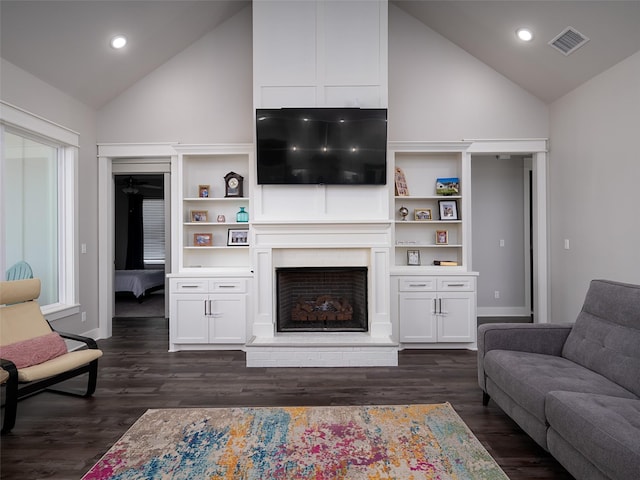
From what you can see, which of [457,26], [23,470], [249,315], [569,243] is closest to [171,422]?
[23,470]

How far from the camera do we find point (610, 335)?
2.54 metres

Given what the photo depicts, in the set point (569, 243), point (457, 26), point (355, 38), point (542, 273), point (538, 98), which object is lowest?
point (542, 273)

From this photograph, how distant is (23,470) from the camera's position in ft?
7.32

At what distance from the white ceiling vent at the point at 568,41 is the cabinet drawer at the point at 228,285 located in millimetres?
3991

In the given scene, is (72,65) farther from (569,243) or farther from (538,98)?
(569,243)

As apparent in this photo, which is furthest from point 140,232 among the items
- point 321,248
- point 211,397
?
point 211,397

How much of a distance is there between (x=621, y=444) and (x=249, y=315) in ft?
11.6

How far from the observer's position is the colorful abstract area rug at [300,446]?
211 cm

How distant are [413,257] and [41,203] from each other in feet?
13.6

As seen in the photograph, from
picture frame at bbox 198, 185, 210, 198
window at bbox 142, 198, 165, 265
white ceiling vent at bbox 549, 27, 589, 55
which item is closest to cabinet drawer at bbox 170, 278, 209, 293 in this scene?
picture frame at bbox 198, 185, 210, 198

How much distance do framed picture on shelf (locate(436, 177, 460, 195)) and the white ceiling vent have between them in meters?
1.62

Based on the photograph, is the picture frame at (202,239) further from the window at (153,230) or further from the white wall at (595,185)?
the window at (153,230)

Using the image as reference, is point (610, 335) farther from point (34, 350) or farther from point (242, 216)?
point (34, 350)

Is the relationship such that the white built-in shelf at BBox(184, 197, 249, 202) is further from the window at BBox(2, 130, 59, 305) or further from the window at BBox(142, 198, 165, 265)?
the window at BBox(142, 198, 165, 265)
